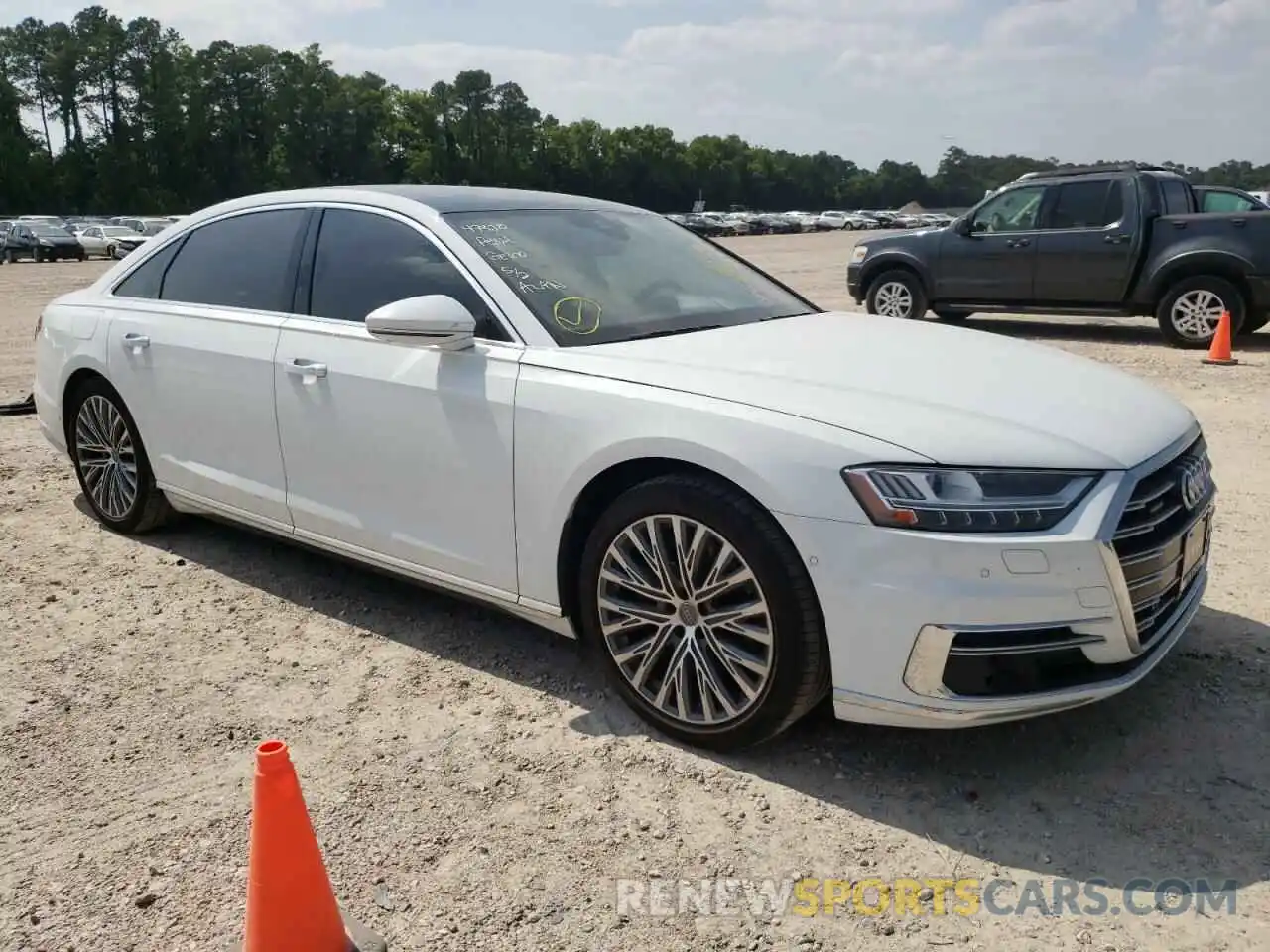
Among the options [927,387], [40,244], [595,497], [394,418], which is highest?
[927,387]

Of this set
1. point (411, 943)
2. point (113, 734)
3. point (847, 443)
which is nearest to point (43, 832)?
point (113, 734)

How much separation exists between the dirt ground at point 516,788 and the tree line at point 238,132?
237ft

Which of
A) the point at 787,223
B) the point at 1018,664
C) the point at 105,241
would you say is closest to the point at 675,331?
the point at 1018,664

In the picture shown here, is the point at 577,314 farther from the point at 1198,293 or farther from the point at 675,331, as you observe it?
the point at 1198,293

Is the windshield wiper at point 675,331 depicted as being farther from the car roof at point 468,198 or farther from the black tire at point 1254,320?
the black tire at point 1254,320

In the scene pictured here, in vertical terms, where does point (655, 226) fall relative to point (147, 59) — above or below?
below

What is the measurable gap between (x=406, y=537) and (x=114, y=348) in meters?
2.08

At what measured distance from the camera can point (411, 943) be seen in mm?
2439

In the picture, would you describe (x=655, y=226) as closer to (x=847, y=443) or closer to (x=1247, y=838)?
(x=847, y=443)

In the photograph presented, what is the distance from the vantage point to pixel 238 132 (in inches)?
3755

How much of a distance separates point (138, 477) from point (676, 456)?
3112 millimetres

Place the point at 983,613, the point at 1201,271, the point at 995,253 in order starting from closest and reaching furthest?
the point at 983,613 → the point at 1201,271 → the point at 995,253

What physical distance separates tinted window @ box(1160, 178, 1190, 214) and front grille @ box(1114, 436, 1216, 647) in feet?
31.9

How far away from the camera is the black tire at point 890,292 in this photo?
13109 millimetres
